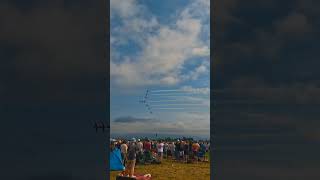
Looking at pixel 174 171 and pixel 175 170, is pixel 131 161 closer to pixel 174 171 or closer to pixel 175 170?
pixel 174 171

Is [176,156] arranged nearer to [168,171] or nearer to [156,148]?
[156,148]

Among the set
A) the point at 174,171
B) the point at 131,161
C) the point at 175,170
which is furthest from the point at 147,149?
the point at 131,161

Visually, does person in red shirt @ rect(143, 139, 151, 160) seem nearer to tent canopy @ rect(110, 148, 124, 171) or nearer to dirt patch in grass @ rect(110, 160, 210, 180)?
dirt patch in grass @ rect(110, 160, 210, 180)

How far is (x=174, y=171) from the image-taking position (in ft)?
68.3

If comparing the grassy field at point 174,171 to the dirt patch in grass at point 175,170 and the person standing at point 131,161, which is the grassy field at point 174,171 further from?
the person standing at point 131,161

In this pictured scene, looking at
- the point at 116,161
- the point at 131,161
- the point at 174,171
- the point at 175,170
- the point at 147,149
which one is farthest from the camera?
the point at 147,149

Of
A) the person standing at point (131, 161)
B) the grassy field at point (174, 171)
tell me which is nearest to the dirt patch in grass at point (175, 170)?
the grassy field at point (174, 171)

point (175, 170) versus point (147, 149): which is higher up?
point (147, 149)

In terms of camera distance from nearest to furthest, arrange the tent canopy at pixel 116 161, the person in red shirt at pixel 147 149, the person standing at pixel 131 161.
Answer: the person standing at pixel 131 161 < the tent canopy at pixel 116 161 < the person in red shirt at pixel 147 149

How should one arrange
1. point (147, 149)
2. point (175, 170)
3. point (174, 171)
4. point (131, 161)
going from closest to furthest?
point (131, 161)
point (174, 171)
point (175, 170)
point (147, 149)

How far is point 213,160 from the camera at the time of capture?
1390cm

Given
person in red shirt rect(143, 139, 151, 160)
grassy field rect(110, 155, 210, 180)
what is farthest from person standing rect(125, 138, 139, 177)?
person in red shirt rect(143, 139, 151, 160)

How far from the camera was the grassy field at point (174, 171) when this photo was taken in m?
18.8

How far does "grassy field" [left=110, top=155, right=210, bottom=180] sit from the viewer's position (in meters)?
18.8
